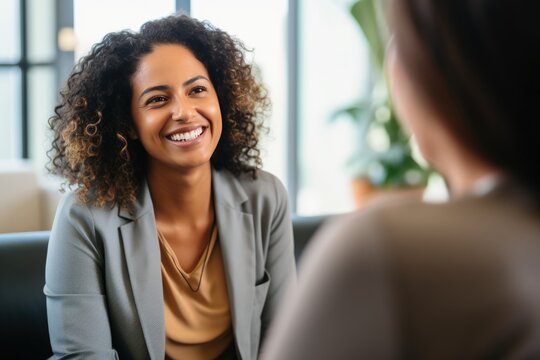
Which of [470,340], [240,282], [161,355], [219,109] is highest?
[219,109]

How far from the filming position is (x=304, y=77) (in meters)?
5.55

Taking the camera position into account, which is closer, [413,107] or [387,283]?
[387,283]

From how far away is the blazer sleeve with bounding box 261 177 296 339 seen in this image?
7.04ft

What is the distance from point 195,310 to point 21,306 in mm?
422

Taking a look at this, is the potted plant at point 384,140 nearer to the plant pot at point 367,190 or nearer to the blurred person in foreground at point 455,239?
the plant pot at point 367,190

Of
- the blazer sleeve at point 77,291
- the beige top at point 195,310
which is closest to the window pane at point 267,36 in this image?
the beige top at point 195,310

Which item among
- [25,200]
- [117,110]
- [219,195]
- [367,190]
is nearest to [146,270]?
[219,195]

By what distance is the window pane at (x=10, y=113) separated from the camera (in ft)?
16.4

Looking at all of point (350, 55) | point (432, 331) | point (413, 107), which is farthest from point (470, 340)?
point (350, 55)

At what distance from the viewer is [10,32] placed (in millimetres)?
4973

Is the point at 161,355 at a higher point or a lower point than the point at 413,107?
lower

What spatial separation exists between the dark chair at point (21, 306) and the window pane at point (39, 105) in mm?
2973

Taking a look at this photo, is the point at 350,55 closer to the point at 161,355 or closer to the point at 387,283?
the point at 161,355

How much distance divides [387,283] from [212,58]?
1588mm
